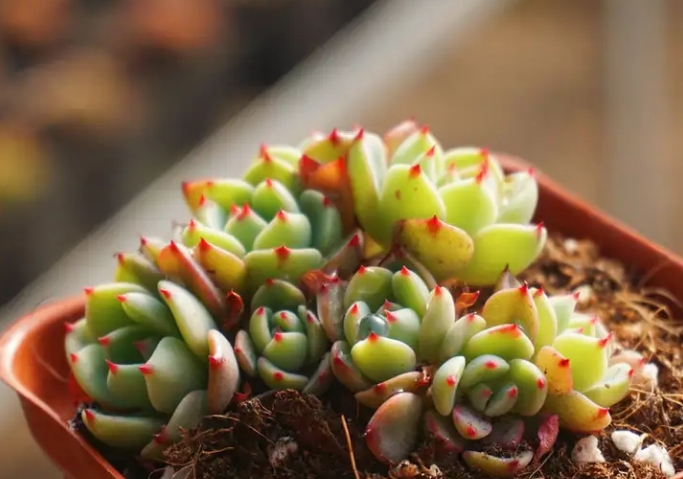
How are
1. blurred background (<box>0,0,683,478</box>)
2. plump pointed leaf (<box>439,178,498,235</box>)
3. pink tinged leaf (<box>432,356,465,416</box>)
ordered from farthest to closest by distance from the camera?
1. blurred background (<box>0,0,683,478</box>)
2. plump pointed leaf (<box>439,178,498,235</box>)
3. pink tinged leaf (<box>432,356,465,416</box>)

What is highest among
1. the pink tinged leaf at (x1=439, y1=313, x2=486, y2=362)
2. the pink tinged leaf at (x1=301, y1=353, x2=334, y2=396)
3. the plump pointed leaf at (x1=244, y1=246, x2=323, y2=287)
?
the plump pointed leaf at (x1=244, y1=246, x2=323, y2=287)

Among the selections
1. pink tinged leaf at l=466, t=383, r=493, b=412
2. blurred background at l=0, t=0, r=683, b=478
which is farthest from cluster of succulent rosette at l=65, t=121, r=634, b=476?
blurred background at l=0, t=0, r=683, b=478

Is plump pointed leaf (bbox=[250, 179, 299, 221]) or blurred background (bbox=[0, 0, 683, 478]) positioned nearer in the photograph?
plump pointed leaf (bbox=[250, 179, 299, 221])

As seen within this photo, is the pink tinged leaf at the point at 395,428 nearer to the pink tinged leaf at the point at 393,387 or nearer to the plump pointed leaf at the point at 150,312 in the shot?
the pink tinged leaf at the point at 393,387

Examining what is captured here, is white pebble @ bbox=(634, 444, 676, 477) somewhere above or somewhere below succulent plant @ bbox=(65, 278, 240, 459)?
below

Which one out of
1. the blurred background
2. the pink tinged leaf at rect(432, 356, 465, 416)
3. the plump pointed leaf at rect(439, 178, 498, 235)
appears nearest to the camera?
the pink tinged leaf at rect(432, 356, 465, 416)

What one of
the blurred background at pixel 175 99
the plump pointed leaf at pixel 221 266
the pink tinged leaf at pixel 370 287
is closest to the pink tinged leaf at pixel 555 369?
the pink tinged leaf at pixel 370 287

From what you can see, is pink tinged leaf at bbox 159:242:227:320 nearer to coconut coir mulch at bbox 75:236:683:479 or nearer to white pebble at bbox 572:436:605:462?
coconut coir mulch at bbox 75:236:683:479

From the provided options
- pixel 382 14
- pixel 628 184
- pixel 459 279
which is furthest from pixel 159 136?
pixel 459 279
